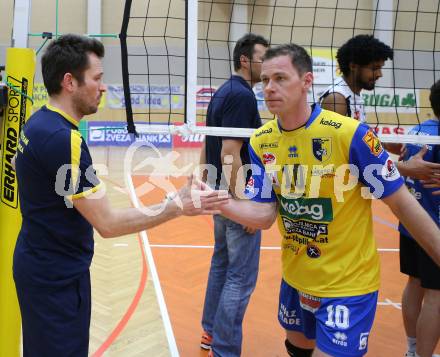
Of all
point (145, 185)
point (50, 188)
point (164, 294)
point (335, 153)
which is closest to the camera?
point (50, 188)

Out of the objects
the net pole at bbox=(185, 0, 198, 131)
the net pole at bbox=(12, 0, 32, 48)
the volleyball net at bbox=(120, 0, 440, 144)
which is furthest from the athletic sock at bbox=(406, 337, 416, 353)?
the volleyball net at bbox=(120, 0, 440, 144)

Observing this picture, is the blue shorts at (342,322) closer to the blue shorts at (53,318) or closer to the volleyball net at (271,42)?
the blue shorts at (53,318)

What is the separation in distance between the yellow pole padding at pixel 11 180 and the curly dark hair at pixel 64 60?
59cm

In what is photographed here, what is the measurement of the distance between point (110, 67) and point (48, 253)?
506 inches

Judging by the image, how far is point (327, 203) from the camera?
7.64 ft

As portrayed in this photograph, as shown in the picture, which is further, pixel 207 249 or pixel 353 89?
pixel 207 249

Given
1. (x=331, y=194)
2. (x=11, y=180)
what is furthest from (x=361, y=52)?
(x=11, y=180)

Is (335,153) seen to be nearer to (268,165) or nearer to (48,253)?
(268,165)

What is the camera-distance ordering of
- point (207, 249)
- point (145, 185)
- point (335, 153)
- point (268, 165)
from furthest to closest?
point (145, 185), point (207, 249), point (268, 165), point (335, 153)

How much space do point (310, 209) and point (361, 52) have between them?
126cm

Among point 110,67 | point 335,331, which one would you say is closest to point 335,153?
point 335,331

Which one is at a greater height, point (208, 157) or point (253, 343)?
point (208, 157)

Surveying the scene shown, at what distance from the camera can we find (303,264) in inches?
94.8

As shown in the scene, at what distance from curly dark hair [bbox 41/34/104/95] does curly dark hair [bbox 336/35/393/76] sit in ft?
5.43
